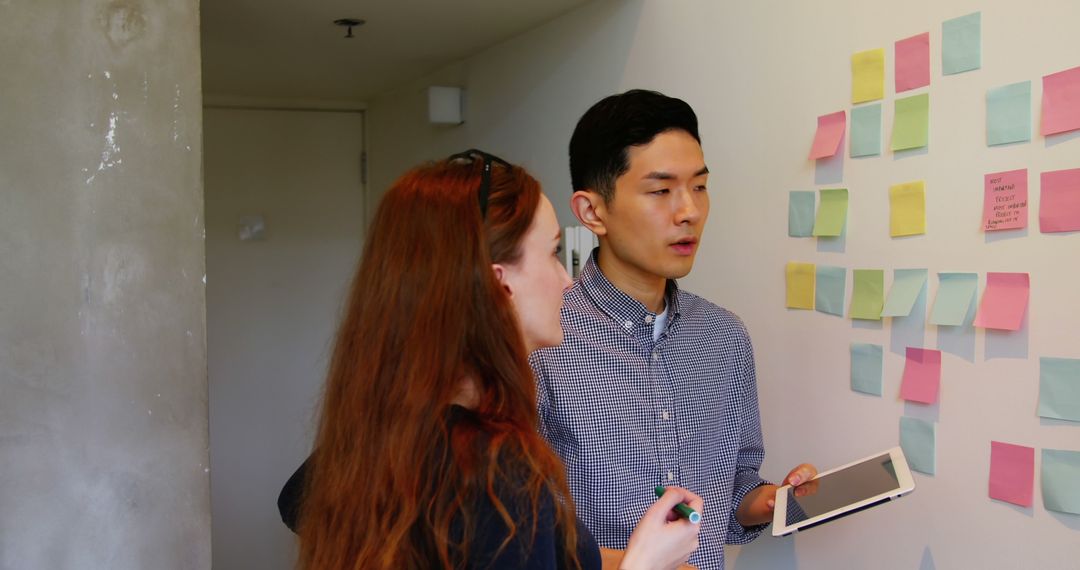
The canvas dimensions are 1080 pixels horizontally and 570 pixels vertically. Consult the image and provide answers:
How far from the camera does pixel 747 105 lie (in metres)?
2.12

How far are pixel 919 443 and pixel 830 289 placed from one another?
1.15 ft

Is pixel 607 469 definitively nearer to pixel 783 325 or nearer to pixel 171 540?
pixel 783 325

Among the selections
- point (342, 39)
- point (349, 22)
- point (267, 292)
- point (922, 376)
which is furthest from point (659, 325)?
point (267, 292)

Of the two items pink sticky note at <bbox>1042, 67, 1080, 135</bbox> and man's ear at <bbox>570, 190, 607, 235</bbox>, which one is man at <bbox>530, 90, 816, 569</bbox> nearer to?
man's ear at <bbox>570, 190, 607, 235</bbox>

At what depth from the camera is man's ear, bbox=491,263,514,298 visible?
1095 millimetres

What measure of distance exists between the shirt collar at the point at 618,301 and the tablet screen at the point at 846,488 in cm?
39

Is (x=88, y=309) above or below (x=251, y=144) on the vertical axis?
below

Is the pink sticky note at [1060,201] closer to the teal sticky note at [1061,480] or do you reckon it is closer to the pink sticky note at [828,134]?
the teal sticky note at [1061,480]

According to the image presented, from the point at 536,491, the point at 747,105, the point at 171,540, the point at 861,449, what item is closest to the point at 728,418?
the point at 861,449

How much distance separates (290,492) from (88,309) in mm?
1055

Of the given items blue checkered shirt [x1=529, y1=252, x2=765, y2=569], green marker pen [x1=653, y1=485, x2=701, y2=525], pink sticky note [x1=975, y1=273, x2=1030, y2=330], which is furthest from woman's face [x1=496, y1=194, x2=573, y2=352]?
pink sticky note [x1=975, y1=273, x2=1030, y2=330]

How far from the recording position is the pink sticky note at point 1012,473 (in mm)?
1492

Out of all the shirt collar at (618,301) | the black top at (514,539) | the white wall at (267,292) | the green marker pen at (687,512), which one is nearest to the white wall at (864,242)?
the shirt collar at (618,301)

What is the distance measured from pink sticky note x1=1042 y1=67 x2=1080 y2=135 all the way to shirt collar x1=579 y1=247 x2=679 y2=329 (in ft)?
2.18
